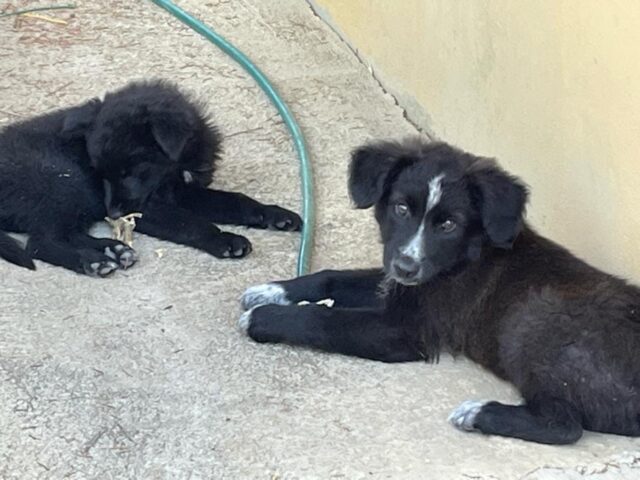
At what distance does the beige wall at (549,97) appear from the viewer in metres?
4.36

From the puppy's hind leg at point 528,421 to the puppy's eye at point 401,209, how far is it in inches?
30.6

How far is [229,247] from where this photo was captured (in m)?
5.06

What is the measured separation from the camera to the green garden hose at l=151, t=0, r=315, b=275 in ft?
17.0

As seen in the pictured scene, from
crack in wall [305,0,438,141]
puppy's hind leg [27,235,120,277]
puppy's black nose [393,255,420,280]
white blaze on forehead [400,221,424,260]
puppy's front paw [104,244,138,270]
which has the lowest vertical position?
puppy's hind leg [27,235,120,277]

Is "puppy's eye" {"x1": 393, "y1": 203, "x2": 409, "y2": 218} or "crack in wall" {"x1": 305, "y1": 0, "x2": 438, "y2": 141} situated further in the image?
"crack in wall" {"x1": 305, "y1": 0, "x2": 438, "y2": 141}

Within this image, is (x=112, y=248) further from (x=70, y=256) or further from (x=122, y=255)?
(x=70, y=256)

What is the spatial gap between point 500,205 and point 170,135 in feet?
5.45

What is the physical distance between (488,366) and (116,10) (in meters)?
4.27

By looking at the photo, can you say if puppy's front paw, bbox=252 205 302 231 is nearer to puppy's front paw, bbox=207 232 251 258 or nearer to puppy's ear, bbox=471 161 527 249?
puppy's front paw, bbox=207 232 251 258

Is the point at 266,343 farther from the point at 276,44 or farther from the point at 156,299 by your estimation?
the point at 276,44

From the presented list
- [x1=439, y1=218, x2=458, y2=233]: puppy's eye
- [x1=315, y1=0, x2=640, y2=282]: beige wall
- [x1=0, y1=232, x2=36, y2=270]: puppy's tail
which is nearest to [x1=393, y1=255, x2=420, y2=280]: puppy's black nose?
[x1=439, y1=218, x2=458, y2=233]: puppy's eye

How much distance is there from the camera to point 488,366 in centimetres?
427

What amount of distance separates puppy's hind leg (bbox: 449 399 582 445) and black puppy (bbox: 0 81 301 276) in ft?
5.09

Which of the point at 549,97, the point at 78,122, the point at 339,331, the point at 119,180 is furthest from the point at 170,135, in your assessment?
the point at 549,97
